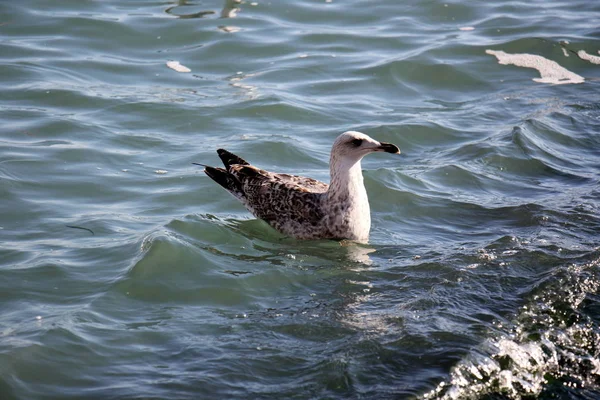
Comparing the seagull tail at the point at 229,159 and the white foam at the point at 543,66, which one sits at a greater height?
the white foam at the point at 543,66

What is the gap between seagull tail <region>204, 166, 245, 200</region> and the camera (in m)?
8.72

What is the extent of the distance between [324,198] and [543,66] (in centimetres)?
687

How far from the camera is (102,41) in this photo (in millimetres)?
13625

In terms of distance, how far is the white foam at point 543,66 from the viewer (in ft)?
43.2

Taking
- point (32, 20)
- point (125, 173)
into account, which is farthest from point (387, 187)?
point (32, 20)

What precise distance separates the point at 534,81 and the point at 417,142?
3301 millimetres

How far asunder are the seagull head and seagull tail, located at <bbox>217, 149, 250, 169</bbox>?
125 centimetres

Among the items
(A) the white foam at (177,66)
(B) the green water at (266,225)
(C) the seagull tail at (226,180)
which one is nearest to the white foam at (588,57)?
(B) the green water at (266,225)

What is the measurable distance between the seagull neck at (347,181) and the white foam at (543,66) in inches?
239

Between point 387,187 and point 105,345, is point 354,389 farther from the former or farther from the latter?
point 387,187

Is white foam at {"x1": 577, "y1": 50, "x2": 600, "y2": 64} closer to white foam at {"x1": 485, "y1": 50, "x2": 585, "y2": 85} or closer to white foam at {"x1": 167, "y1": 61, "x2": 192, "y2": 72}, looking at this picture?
white foam at {"x1": 485, "y1": 50, "x2": 585, "y2": 85}

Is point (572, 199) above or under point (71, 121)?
under

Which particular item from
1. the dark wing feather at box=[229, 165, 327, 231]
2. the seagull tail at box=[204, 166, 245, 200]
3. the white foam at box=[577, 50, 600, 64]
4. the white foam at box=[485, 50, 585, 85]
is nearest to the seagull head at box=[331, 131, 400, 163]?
the dark wing feather at box=[229, 165, 327, 231]

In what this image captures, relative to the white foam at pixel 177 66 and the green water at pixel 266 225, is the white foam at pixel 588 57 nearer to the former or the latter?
the green water at pixel 266 225
